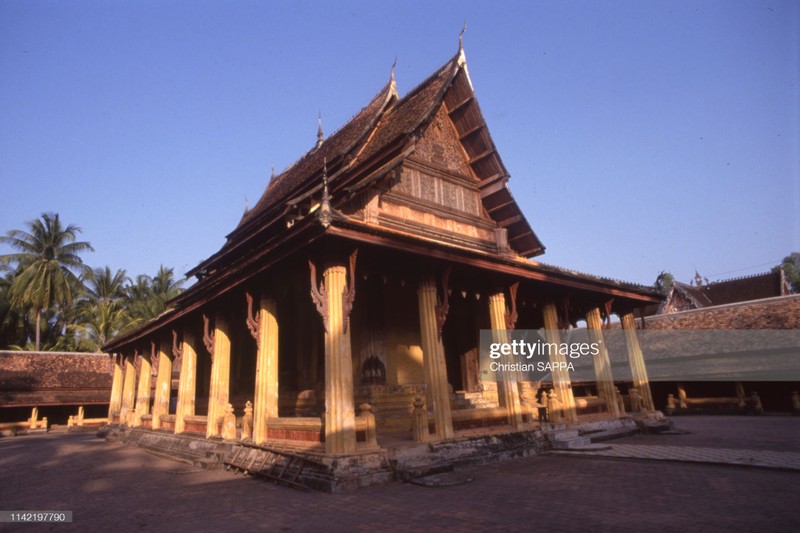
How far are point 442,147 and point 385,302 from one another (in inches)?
204

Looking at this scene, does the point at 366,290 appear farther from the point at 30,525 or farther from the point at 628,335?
the point at 628,335

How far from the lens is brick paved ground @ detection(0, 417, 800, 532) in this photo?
4.65m

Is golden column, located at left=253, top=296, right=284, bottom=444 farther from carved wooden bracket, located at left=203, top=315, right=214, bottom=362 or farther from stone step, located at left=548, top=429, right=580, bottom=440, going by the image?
stone step, located at left=548, top=429, right=580, bottom=440

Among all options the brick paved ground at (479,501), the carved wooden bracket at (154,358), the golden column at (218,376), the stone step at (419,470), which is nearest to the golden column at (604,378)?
the brick paved ground at (479,501)

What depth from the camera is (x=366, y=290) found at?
11352mm

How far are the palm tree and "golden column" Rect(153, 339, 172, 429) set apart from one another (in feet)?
88.2

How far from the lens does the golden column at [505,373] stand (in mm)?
9828

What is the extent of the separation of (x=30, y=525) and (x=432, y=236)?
9.52 meters

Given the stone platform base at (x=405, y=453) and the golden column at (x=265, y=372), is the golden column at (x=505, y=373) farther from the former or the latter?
the golden column at (x=265, y=372)

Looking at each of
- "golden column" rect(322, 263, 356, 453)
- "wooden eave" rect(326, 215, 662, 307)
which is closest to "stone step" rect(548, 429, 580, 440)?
"wooden eave" rect(326, 215, 662, 307)

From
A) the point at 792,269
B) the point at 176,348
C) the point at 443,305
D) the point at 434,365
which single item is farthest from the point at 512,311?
the point at 792,269

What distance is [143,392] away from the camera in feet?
58.7

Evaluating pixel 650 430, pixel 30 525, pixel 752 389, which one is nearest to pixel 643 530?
pixel 30 525

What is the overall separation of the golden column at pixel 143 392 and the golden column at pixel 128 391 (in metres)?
1.72
